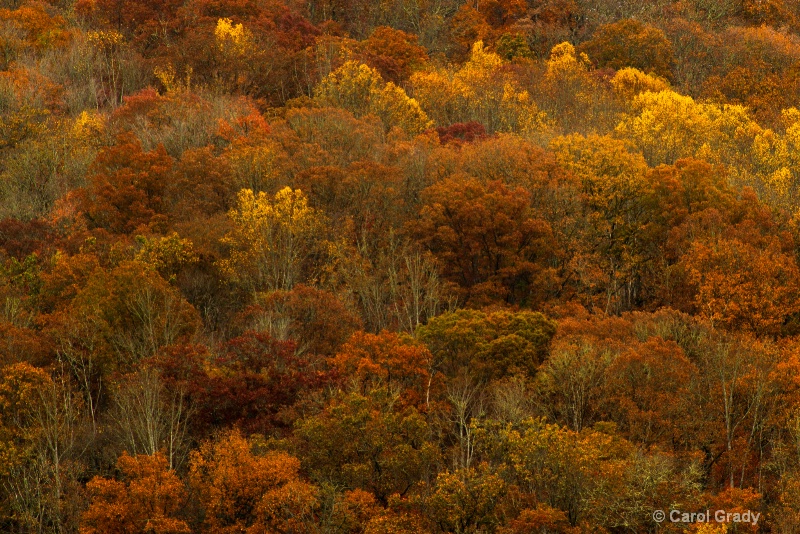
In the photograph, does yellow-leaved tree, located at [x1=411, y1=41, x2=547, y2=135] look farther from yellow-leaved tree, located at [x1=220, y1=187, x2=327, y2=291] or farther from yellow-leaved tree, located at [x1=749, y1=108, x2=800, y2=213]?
yellow-leaved tree, located at [x1=220, y1=187, x2=327, y2=291]

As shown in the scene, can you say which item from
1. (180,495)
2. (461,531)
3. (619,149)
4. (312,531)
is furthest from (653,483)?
(619,149)

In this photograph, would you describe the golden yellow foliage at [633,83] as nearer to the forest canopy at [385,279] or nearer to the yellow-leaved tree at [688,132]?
the forest canopy at [385,279]

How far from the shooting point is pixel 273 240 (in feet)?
241

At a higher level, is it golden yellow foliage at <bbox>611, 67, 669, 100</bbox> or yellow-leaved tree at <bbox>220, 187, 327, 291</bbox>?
golden yellow foliage at <bbox>611, 67, 669, 100</bbox>

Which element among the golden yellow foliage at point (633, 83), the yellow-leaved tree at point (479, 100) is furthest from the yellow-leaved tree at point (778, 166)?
the golden yellow foliage at point (633, 83)

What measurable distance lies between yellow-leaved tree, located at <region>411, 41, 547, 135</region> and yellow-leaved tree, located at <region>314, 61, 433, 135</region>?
3.38 meters

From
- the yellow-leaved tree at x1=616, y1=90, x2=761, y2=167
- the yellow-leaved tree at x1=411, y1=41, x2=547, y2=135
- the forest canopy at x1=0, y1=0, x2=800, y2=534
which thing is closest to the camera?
the forest canopy at x1=0, y1=0, x2=800, y2=534

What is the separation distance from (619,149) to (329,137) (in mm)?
17393

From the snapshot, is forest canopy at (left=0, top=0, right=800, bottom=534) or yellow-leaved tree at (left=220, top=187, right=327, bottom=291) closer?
forest canopy at (left=0, top=0, right=800, bottom=534)

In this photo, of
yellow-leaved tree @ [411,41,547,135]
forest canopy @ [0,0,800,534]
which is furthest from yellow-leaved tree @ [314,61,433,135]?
yellow-leaved tree @ [411,41,547,135]

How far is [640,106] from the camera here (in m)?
97.4

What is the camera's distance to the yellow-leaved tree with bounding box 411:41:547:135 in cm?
9756

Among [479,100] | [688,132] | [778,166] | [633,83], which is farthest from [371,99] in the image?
[778,166]

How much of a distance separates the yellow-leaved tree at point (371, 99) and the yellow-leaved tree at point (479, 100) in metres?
3.38
